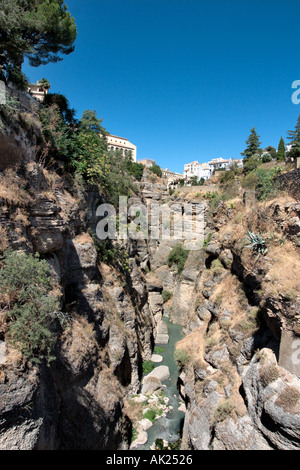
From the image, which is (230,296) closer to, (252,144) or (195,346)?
(195,346)

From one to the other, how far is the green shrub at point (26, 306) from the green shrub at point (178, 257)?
21.0 meters

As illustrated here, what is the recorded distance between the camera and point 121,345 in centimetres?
1048

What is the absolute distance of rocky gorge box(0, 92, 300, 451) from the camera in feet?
17.9

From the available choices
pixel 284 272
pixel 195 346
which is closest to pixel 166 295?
pixel 195 346

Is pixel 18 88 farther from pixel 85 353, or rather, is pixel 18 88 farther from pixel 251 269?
pixel 251 269

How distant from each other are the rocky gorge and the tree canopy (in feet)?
9.45

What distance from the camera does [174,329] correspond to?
21406mm

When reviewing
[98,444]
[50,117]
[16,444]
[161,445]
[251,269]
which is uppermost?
[50,117]

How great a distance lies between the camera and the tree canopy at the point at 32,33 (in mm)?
8234

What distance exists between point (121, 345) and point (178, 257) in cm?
1644

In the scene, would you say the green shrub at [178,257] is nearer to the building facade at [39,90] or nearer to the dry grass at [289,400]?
the building facade at [39,90]

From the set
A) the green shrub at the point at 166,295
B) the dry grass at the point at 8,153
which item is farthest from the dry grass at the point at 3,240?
the green shrub at the point at 166,295
